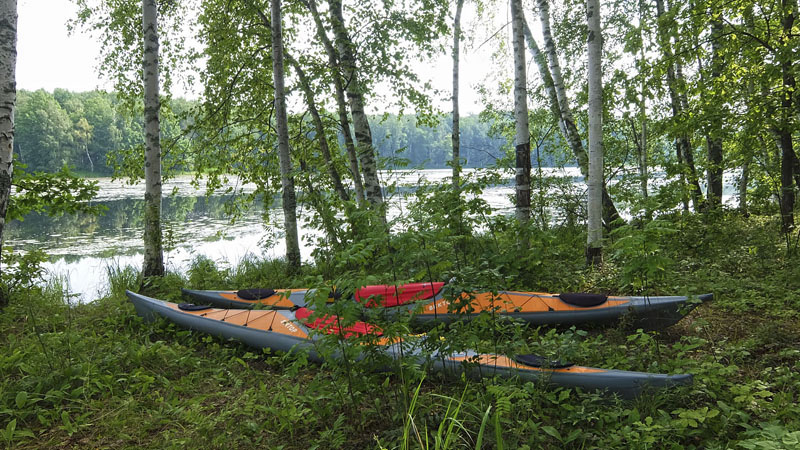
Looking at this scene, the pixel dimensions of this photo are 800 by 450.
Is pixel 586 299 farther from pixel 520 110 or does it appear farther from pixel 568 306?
pixel 520 110

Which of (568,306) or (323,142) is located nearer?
(568,306)

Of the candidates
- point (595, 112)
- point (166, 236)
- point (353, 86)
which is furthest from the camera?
point (353, 86)

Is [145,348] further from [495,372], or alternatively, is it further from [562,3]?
[562,3]

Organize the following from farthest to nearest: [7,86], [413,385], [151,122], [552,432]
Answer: [151,122], [7,86], [413,385], [552,432]

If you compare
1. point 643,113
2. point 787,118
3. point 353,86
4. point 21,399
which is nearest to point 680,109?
point 643,113

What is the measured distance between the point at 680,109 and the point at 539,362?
749 cm

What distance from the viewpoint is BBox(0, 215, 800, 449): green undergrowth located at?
84.9 inches

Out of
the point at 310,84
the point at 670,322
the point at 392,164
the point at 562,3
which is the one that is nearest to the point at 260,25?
the point at 310,84

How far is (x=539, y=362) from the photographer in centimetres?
281

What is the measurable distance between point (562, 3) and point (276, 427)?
30.4 ft

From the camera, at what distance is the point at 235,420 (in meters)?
2.66

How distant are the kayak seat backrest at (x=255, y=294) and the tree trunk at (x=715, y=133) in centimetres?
592

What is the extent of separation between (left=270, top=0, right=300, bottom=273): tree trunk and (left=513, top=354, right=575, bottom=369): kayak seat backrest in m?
4.28

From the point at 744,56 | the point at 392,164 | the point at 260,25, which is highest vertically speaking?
the point at 260,25
